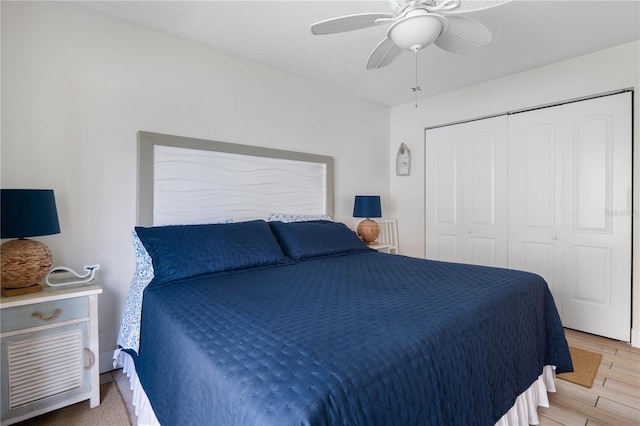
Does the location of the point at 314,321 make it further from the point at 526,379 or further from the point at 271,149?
the point at 271,149

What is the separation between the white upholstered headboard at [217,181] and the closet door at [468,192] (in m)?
1.49

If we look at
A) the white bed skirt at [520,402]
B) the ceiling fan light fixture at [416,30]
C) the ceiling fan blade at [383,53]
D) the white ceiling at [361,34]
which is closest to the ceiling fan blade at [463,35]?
the ceiling fan light fixture at [416,30]

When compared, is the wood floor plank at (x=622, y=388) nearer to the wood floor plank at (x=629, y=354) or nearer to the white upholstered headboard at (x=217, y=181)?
the wood floor plank at (x=629, y=354)

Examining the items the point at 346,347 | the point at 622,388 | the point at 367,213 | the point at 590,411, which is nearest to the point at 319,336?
the point at 346,347

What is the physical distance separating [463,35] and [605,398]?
7.43 ft

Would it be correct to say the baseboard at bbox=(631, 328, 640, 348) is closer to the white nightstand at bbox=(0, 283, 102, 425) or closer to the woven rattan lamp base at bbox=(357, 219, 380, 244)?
the woven rattan lamp base at bbox=(357, 219, 380, 244)

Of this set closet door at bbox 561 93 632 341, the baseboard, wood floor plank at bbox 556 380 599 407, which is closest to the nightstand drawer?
wood floor plank at bbox 556 380 599 407

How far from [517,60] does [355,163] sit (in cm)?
184

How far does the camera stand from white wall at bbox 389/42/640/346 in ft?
8.46

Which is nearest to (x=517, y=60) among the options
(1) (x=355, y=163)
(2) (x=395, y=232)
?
(1) (x=355, y=163)

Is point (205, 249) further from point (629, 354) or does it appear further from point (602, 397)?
point (629, 354)

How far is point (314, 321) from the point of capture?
117cm

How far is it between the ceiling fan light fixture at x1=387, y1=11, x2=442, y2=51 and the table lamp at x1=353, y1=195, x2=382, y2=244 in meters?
1.99

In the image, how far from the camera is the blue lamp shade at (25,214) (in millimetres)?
1511
